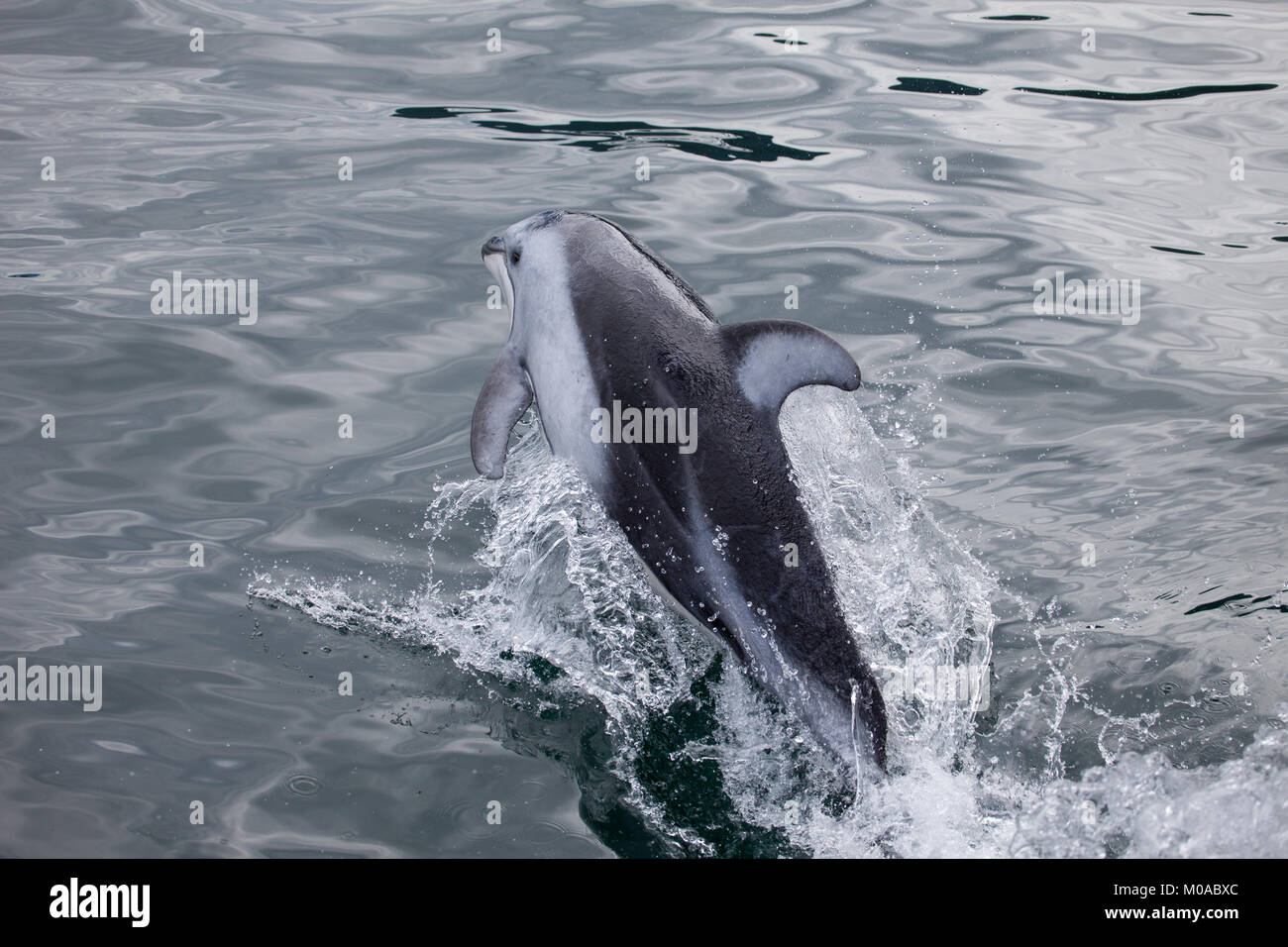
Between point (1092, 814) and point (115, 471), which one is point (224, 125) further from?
point (1092, 814)

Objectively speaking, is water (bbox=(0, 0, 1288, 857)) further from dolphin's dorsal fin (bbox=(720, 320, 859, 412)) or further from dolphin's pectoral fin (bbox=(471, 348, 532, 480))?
dolphin's dorsal fin (bbox=(720, 320, 859, 412))

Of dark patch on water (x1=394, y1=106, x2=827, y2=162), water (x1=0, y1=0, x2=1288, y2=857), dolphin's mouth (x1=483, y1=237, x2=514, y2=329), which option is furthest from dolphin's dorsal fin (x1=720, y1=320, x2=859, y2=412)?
dark patch on water (x1=394, y1=106, x2=827, y2=162)

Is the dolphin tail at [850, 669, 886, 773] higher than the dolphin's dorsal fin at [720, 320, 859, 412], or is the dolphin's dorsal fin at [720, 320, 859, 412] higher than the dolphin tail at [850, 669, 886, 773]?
the dolphin's dorsal fin at [720, 320, 859, 412]

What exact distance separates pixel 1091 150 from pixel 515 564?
26.1 ft

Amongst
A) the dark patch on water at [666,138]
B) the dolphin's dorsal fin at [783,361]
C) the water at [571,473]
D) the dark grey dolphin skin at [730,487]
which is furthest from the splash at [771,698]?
the dark patch on water at [666,138]

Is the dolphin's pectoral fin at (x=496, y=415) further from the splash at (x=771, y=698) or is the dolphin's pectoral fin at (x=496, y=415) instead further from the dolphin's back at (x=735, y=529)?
the dolphin's back at (x=735, y=529)

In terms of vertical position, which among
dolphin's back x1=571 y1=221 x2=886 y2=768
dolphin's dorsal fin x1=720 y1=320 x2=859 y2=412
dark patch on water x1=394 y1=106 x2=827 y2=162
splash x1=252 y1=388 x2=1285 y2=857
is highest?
dark patch on water x1=394 y1=106 x2=827 y2=162

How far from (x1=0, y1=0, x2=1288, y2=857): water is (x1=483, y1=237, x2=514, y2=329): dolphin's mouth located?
0.83 m

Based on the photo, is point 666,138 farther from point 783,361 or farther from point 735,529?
point 735,529

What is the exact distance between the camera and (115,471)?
25.0ft

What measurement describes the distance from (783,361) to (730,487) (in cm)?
56

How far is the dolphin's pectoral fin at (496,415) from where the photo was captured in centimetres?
649

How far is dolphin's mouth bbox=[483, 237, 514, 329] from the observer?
7043 mm
